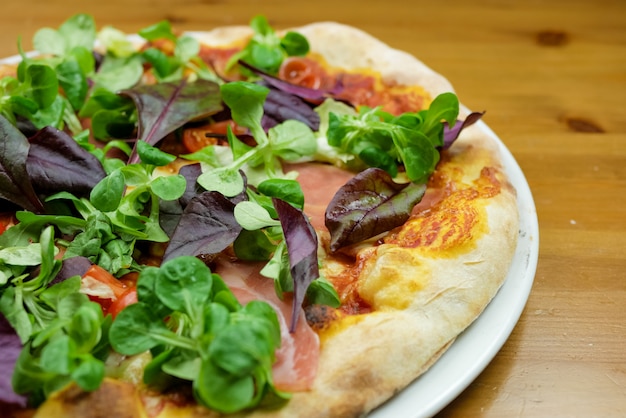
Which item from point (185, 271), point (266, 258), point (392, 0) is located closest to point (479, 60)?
point (392, 0)

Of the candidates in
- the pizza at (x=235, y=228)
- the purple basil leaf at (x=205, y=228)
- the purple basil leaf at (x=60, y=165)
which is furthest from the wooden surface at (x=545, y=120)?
the purple basil leaf at (x=60, y=165)

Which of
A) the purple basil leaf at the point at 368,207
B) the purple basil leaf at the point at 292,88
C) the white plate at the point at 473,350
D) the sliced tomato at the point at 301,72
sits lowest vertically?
the white plate at the point at 473,350

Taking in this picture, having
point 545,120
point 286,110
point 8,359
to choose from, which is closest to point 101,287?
point 8,359

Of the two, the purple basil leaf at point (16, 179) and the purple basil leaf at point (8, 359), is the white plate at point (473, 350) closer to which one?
the purple basil leaf at point (8, 359)

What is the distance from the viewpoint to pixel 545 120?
2842 millimetres

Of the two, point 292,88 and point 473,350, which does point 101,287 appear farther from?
point 292,88

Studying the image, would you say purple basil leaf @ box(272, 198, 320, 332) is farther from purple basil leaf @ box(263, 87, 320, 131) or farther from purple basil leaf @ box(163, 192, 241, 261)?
purple basil leaf @ box(263, 87, 320, 131)

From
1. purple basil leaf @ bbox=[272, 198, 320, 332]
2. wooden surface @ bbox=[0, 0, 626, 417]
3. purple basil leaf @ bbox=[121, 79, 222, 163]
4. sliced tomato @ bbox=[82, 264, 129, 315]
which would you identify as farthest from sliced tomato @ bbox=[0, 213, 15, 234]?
wooden surface @ bbox=[0, 0, 626, 417]

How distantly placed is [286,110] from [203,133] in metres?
0.26

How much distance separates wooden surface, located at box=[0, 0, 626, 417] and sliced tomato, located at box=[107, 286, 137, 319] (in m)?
0.77

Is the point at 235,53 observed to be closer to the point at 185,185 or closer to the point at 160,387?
the point at 185,185

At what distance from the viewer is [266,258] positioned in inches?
67.9

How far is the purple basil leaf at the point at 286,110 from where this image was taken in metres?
2.17

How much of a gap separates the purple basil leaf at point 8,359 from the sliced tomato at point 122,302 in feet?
0.67
